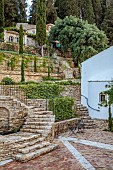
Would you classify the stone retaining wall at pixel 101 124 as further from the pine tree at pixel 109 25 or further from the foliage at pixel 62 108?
the pine tree at pixel 109 25

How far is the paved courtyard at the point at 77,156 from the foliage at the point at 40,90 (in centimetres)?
506

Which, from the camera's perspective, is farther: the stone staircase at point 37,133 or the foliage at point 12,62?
the foliage at point 12,62

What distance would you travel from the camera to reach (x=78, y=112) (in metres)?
18.6

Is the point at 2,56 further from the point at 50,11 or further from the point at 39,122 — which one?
the point at 50,11

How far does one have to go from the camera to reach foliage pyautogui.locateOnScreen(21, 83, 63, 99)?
17594 millimetres

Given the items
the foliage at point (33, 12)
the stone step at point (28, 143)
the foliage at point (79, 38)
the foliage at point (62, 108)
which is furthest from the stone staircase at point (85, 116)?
the foliage at point (33, 12)

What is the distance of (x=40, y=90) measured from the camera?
60.7 ft

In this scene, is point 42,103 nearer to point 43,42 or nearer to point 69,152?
point 69,152

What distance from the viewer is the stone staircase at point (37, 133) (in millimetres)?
10266

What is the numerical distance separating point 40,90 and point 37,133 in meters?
6.34

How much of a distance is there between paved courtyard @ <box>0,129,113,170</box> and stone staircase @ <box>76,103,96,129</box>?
3.16 metres

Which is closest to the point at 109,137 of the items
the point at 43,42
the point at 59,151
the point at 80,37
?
the point at 59,151

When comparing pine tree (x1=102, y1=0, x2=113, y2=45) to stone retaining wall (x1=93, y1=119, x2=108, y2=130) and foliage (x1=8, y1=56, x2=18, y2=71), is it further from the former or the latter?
stone retaining wall (x1=93, y1=119, x2=108, y2=130)

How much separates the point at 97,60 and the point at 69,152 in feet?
34.9
